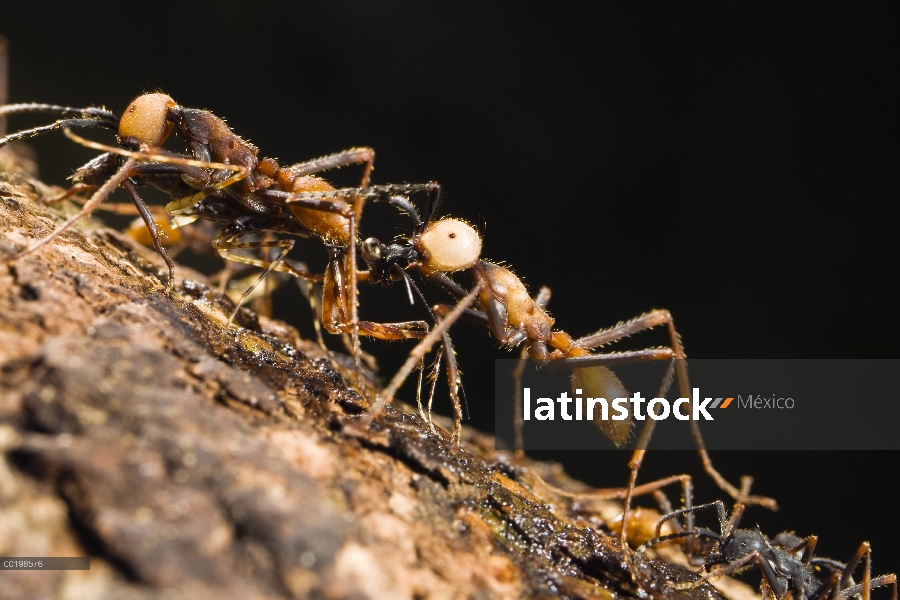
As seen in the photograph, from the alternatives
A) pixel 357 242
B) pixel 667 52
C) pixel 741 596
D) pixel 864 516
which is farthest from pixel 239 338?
pixel 864 516

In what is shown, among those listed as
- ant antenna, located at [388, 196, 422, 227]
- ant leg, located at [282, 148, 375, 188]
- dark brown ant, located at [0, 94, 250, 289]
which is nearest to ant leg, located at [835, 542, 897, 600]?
ant antenna, located at [388, 196, 422, 227]

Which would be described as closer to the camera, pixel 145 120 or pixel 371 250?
pixel 145 120

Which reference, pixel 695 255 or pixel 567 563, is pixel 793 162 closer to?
pixel 695 255

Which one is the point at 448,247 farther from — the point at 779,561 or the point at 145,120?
the point at 779,561

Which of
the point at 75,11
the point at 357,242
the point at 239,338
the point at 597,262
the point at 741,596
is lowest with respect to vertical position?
the point at 741,596

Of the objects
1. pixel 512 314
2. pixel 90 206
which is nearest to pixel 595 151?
pixel 512 314
